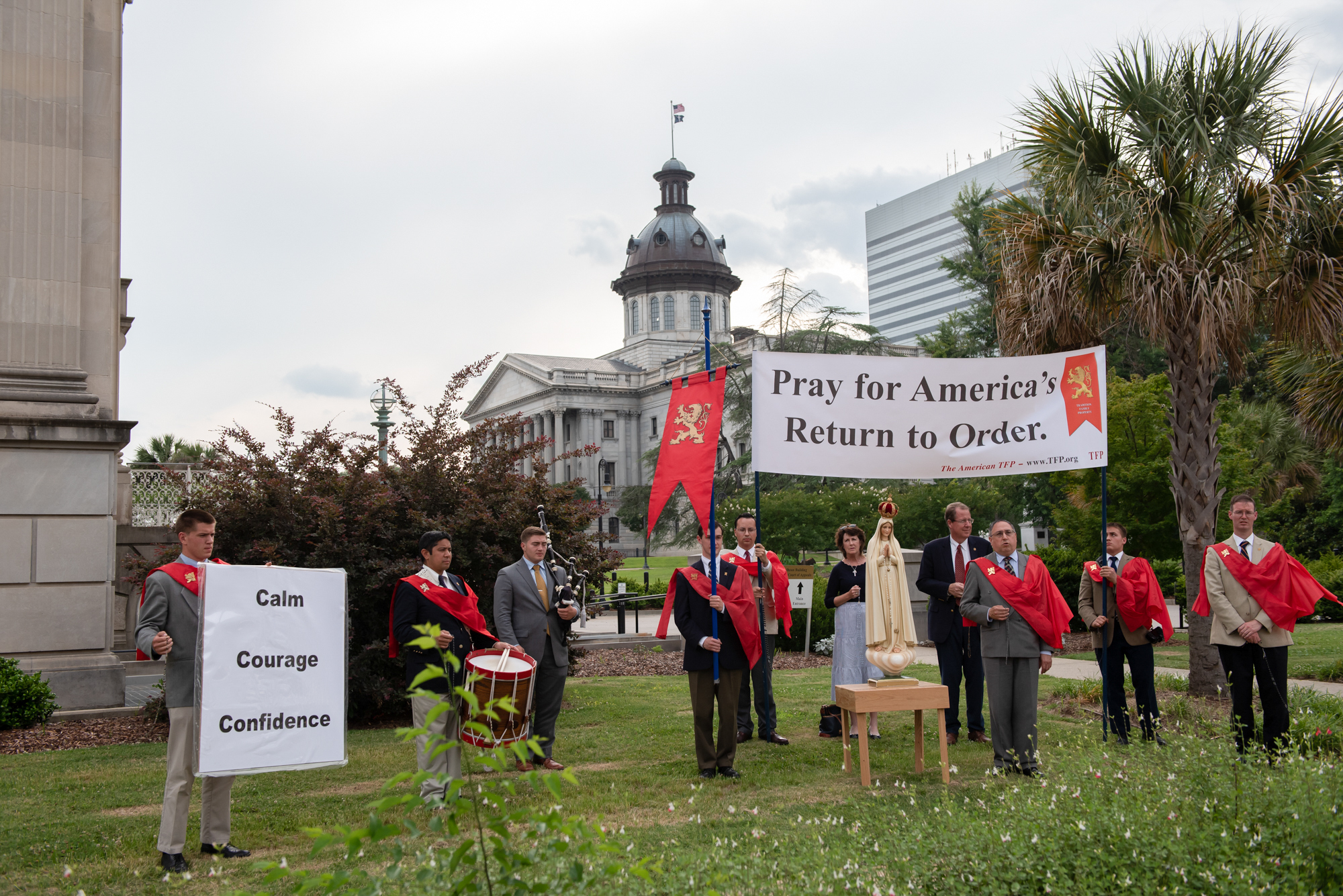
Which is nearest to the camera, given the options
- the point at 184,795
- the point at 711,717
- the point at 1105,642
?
the point at 184,795

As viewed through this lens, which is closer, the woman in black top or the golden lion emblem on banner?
the golden lion emblem on banner

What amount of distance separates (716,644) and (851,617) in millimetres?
2241

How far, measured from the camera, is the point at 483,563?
1230 cm

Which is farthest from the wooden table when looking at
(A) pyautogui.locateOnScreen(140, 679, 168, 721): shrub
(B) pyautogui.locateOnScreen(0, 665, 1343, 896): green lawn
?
(A) pyautogui.locateOnScreen(140, 679, 168, 721): shrub

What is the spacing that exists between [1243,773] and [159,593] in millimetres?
6146

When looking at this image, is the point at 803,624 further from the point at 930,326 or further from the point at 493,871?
the point at 930,326

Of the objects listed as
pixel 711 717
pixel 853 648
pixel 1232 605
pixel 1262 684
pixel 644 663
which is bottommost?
pixel 644 663

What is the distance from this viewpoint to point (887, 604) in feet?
27.8

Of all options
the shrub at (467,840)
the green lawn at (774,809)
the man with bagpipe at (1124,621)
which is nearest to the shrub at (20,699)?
the green lawn at (774,809)

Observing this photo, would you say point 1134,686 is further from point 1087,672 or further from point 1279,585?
point 1087,672

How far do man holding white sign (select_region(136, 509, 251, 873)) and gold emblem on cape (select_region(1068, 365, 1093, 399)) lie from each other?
21.5 ft

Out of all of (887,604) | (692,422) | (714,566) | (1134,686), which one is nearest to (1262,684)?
(1134,686)

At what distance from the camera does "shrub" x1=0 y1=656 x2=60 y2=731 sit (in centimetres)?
1080

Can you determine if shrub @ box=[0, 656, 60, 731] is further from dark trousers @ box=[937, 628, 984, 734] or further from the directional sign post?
the directional sign post
